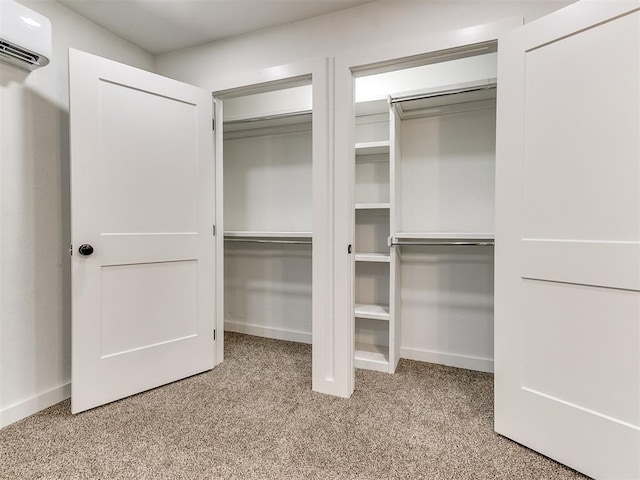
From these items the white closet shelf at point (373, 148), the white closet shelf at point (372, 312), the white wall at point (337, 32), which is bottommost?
the white closet shelf at point (372, 312)

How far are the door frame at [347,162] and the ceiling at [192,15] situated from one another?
1.27 ft

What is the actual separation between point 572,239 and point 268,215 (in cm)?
242

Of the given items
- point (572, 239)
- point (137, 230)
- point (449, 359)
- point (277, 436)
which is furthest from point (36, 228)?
point (449, 359)

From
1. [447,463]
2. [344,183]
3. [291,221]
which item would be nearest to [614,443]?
[447,463]

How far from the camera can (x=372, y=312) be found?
2.41 metres

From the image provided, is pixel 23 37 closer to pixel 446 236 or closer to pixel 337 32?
pixel 337 32

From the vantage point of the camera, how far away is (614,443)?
1293 millimetres

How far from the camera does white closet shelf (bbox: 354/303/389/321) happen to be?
7.75ft

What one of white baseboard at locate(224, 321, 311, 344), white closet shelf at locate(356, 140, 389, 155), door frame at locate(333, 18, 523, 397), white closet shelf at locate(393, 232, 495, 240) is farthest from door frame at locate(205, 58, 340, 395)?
white baseboard at locate(224, 321, 311, 344)

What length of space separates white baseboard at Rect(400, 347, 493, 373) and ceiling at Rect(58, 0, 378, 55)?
2.47m

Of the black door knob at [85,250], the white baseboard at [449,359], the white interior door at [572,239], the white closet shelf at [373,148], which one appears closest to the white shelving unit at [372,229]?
the white closet shelf at [373,148]

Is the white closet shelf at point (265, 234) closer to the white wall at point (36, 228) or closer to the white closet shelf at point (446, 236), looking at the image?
the white closet shelf at point (446, 236)

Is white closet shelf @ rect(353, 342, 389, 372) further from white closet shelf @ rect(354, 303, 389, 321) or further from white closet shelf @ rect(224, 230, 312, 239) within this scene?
white closet shelf @ rect(224, 230, 312, 239)

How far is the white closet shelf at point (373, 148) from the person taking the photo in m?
2.39
